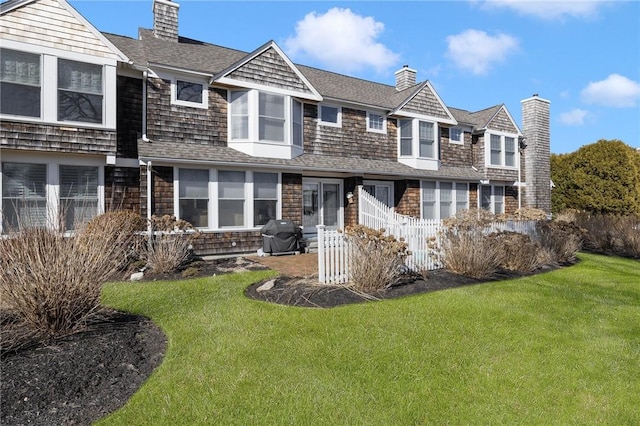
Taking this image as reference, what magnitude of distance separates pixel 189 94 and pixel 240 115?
180cm

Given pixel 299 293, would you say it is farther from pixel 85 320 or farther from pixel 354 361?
pixel 85 320

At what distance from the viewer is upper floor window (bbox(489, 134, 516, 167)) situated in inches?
810

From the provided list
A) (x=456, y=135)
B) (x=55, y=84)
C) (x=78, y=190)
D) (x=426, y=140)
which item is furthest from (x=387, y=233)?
(x=456, y=135)

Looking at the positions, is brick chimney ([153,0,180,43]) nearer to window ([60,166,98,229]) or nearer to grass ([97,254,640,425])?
window ([60,166,98,229])

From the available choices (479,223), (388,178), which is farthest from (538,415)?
(388,178)

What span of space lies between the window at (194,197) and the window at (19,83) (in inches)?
160

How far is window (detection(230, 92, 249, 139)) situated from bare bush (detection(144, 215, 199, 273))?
161 inches

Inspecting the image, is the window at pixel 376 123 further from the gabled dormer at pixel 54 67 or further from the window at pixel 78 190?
the window at pixel 78 190

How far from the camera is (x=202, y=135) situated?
1246 centimetres

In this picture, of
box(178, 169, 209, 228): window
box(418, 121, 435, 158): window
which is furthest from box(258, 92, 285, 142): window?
box(418, 121, 435, 158): window

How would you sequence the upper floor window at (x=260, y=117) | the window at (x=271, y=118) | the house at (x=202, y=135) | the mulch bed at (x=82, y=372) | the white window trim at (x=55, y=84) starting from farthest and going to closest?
the window at (x=271, y=118), the upper floor window at (x=260, y=117), the house at (x=202, y=135), the white window trim at (x=55, y=84), the mulch bed at (x=82, y=372)

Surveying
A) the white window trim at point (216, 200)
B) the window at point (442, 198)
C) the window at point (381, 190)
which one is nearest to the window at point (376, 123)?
the window at point (381, 190)

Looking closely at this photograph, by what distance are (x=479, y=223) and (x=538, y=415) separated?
6475mm

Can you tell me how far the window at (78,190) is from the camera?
1040 cm
